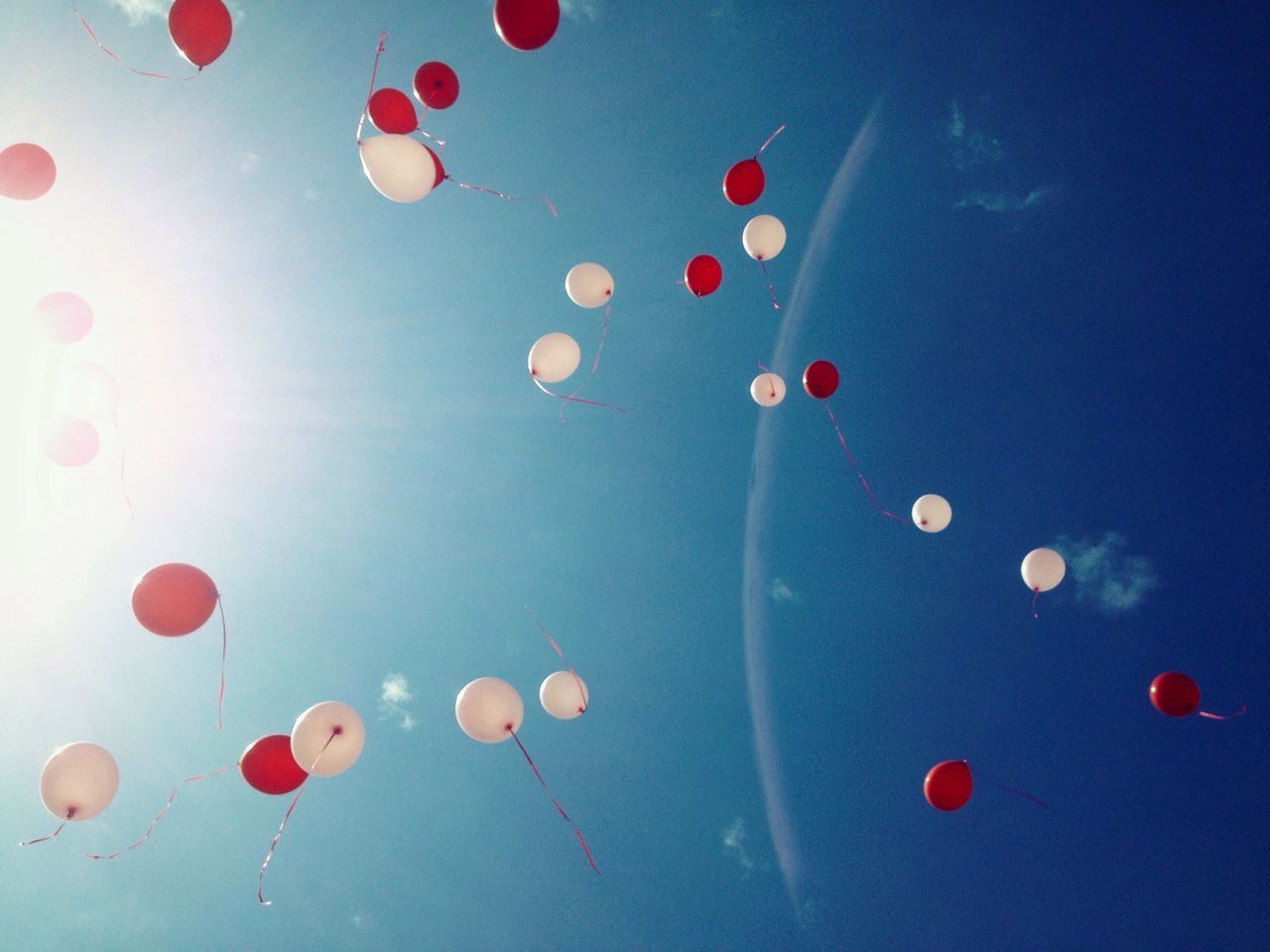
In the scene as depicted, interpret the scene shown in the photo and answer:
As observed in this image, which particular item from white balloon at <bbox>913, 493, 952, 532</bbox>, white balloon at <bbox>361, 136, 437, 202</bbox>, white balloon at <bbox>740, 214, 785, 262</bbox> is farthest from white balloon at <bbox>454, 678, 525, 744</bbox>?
white balloon at <bbox>740, 214, 785, 262</bbox>

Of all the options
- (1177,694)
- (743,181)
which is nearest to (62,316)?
(743,181)

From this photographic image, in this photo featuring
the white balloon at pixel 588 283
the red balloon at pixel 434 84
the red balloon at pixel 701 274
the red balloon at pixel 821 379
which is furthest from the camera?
the red balloon at pixel 821 379

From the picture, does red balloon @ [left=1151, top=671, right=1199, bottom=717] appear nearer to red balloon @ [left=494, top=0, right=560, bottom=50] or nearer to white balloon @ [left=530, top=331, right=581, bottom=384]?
A: white balloon @ [left=530, top=331, right=581, bottom=384]

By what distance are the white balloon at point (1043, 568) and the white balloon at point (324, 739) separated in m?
5.32

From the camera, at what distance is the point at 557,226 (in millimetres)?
8680

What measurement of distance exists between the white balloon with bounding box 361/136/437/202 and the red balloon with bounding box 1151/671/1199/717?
6.18 metres

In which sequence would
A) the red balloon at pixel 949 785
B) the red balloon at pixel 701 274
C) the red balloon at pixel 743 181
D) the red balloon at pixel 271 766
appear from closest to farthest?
1. the red balloon at pixel 271 766
2. the red balloon at pixel 949 785
3. the red balloon at pixel 743 181
4. the red balloon at pixel 701 274

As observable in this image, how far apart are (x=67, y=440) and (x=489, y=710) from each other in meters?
3.54

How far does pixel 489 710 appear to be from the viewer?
14.9ft

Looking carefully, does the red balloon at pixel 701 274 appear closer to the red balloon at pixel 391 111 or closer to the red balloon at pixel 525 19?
the red balloon at pixel 525 19

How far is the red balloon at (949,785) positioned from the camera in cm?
479

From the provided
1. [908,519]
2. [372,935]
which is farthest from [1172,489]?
[372,935]

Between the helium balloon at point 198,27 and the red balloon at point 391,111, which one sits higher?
the red balloon at point 391,111

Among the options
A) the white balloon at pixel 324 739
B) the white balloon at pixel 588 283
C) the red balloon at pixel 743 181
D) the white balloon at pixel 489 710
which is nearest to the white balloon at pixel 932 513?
the red balloon at pixel 743 181
